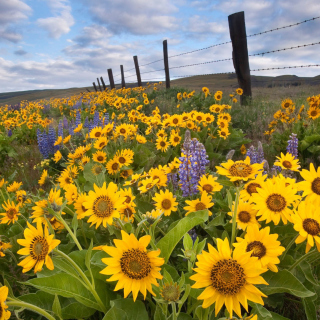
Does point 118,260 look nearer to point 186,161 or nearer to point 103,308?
point 103,308

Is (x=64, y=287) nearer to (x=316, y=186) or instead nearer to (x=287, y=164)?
(x=316, y=186)

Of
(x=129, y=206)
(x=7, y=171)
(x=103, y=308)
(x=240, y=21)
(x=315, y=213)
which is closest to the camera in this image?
(x=315, y=213)

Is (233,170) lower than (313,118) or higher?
higher

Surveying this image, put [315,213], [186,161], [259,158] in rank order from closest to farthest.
A: [315,213]
[186,161]
[259,158]

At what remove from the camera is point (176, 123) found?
12.1 feet

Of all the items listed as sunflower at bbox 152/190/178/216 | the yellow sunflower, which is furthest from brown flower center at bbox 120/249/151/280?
sunflower at bbox 152/190/178/216

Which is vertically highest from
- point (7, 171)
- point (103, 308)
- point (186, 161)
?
point (186, 161)

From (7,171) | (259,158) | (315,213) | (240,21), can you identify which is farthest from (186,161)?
(240,21)

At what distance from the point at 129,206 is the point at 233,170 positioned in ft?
1.83

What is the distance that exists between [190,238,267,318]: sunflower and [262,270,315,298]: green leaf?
15.9 inches

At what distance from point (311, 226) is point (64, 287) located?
101cm

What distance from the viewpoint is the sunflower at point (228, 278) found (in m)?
0.80

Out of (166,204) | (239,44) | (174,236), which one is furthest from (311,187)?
(239,44)

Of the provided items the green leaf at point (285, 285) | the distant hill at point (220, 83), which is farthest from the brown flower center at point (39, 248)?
the distant hill at point (220, 83)
